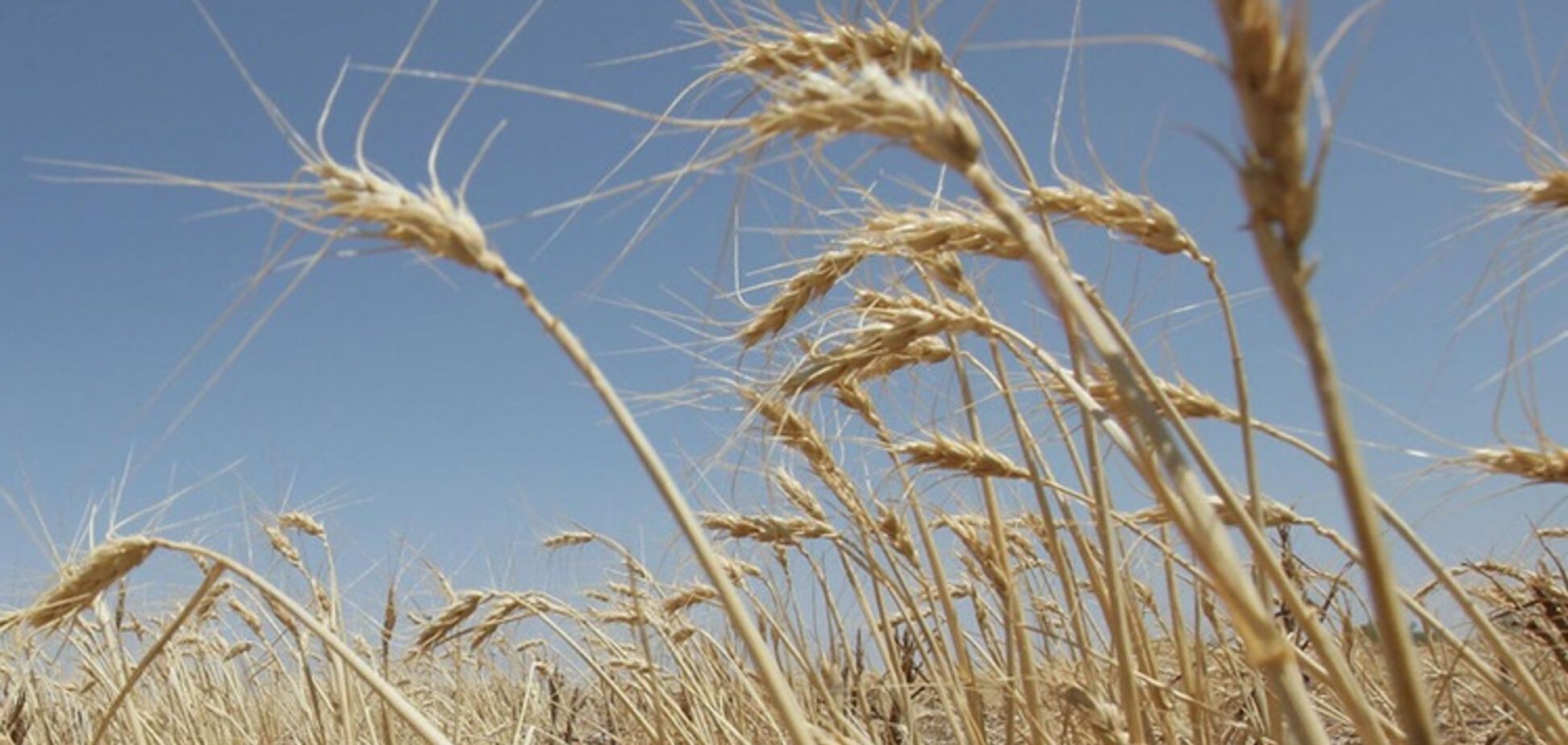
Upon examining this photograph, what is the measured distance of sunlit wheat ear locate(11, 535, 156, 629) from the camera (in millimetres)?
1771

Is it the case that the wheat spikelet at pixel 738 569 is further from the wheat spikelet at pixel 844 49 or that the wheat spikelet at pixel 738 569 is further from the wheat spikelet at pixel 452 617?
the wheat spikelet at pixel 844 49

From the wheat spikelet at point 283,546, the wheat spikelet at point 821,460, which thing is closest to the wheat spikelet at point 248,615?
the wheat spikelet at point 283,546

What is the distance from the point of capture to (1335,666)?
3.85 ft

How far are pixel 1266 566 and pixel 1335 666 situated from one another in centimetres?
13

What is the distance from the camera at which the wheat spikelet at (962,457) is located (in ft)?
7.45

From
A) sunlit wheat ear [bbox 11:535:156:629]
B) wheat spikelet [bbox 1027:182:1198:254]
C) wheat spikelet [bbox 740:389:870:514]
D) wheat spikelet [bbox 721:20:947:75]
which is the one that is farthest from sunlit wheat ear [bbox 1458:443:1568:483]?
sunlit wheat ear [bbox 11:535:156:629]

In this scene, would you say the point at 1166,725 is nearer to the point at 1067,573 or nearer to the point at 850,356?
the point at 1067,573

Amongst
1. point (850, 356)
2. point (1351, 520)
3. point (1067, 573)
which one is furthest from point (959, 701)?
point (1351, 520)

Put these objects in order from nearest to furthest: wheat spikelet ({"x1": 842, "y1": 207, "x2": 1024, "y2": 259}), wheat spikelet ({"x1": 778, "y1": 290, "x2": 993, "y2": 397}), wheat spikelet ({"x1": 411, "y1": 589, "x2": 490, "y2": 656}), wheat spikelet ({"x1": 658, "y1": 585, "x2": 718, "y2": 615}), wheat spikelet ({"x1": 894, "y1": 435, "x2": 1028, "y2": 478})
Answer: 1. wheat spikelet ({"x1": 842, "y1": 207, "x2": 1024, "y2": 259})
2. wheat spikelet ({"x1": 778, "y1": 290, "x2": 993, "y2": 397})
3. wheat spikelet ({"x1": 894, "y1": 435, "x2": 1028, "y2": 478})
4. wheat spikelet ({"x1": 411, "y1": 589, "x2": 490, "y2": 656})
5. wheat spikelet ({"x1": 658, "y1": 585, "x2": 718, "y2": 615})

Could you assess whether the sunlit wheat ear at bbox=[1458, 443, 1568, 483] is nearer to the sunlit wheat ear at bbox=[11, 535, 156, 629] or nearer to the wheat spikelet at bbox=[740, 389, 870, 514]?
the wheat spikelet at bbox=[740, 389, 870, 514]

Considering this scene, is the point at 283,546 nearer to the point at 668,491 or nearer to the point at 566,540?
the point at 566,540

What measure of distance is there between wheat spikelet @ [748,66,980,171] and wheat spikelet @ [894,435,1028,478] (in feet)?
4.02

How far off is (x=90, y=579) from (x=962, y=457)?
1325mm

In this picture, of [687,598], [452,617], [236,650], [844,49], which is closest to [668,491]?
[844,49]
